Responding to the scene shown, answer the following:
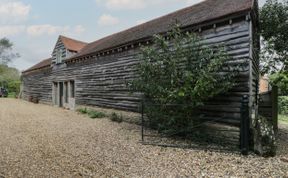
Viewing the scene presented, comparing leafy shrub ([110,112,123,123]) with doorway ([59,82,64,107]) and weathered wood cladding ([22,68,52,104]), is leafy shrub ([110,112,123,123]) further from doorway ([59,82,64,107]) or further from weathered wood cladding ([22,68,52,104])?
weathered wood cladding ([22,68,52,104])

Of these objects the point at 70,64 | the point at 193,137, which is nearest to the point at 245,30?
the point at 193,137

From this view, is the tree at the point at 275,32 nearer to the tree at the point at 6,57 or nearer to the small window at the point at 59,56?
the small window at the point at 59,56

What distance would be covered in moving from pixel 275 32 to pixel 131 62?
6.68 metres

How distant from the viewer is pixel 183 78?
6500 mm

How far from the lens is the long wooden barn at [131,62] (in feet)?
21.7

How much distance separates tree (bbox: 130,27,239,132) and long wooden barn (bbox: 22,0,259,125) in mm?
527

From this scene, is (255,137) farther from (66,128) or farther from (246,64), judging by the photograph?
(66,128)

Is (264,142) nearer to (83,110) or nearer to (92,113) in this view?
(92,113)

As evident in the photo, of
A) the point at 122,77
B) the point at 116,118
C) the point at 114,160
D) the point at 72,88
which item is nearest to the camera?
the point at 114,160

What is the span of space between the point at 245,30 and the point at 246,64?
1093mm

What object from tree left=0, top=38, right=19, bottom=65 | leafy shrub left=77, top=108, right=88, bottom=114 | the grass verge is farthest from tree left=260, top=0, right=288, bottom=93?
tree left=0, top=38, right=19, bottom=65

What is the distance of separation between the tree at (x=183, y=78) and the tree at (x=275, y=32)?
167 inches

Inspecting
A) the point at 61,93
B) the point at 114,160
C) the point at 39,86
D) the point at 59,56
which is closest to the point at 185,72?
the point at 114,160

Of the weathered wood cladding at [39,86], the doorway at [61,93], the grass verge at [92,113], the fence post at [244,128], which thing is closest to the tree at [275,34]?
the fence post at [244,128]
